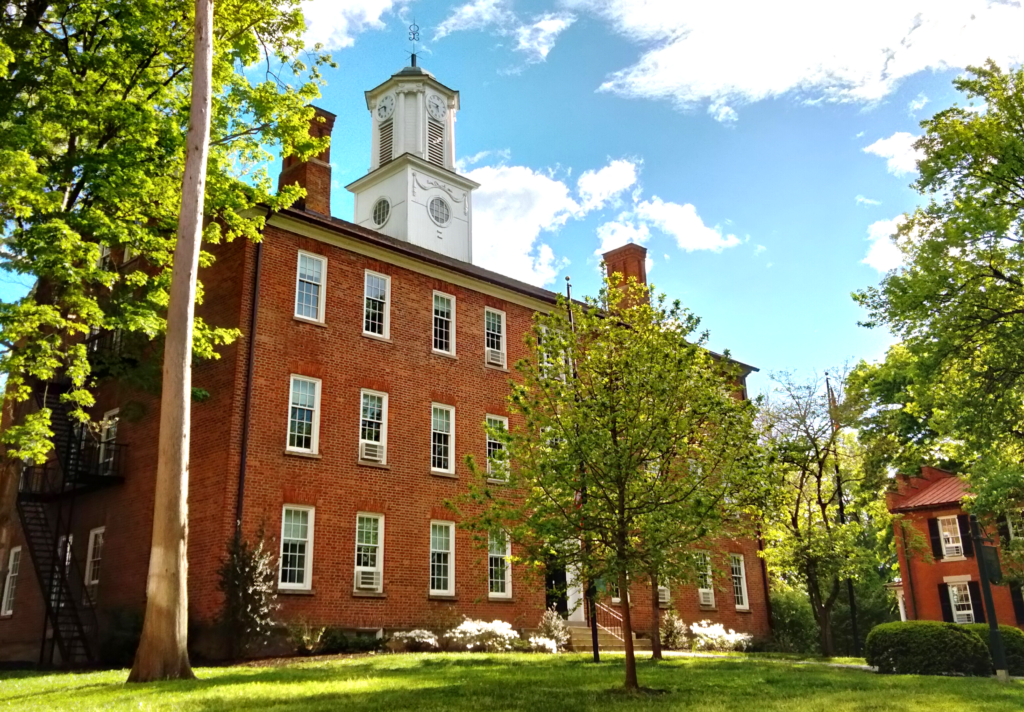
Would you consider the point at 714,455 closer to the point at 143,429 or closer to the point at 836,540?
the point at 836,540

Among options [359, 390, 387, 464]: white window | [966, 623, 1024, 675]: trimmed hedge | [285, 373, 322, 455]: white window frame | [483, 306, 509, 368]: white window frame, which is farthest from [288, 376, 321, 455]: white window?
[966, 623, 1024, 675]: trimmed hedge

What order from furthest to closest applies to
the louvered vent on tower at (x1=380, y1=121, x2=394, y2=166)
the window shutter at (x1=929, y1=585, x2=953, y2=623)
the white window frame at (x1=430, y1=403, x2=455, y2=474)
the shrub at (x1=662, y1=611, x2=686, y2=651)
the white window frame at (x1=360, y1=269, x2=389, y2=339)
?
1. the window shutter at (x1=929, y1=585, x2=953, y2=623)
2. the louvered vent on tower at (x1=380, y1=121, x2=394, y2=166)
3. the shrub at (x1=662, y1=611, x2=686, y2=651)
4. the white window frame at (x1=430, y1=403, x2=455, y2=474)
5. the white window frame at (x1=360, y1=269, x2=389, y2=339)

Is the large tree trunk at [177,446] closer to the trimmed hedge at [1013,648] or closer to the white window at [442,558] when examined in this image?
the white window at [442,558]

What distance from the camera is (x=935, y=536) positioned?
38.6 meters

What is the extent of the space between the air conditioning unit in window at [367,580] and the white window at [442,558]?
171 centimetres

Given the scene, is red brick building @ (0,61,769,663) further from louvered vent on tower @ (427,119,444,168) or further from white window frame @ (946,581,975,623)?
white window frame @ (946,581,975,623)

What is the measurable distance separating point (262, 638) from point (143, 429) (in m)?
7.25

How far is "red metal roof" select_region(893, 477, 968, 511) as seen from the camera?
3828 cm

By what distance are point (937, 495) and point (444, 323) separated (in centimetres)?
2679

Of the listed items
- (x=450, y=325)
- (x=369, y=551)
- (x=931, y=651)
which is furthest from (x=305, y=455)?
(x=931, y=651)

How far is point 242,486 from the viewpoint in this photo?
62.5 feet

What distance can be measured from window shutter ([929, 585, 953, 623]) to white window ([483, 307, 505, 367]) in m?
24.9

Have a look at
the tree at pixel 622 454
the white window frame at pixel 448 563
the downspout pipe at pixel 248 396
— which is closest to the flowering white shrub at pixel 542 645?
the white window frame at pixel 448 563

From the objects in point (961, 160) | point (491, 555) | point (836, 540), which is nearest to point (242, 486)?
point (491, 555)
